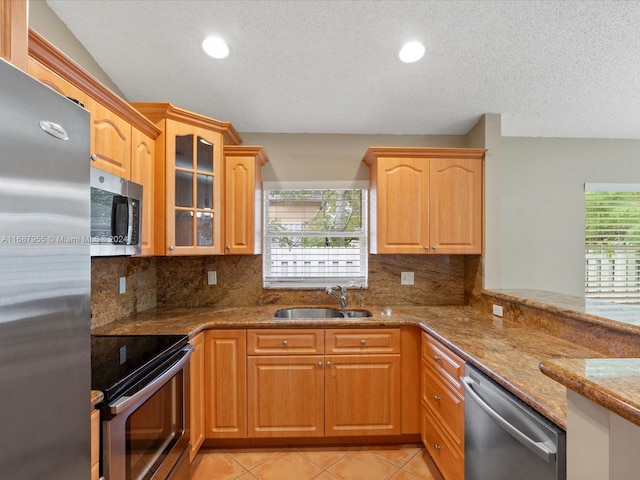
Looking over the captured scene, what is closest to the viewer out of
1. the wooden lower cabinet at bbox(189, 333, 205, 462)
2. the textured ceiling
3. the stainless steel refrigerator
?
the stainless steel refrigerator

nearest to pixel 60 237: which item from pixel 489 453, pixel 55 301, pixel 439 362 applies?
pixel 55 301

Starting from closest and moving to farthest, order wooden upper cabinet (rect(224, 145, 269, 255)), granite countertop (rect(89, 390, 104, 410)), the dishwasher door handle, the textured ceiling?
the dishwasher door handle, granite countertop (rect(89, 390, 104, 410)), the textured ceiling, wooden upper cabinet (rect(224, 145, 269, 255))

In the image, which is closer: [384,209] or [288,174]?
[384,209]

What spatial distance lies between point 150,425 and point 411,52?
98.8 inches

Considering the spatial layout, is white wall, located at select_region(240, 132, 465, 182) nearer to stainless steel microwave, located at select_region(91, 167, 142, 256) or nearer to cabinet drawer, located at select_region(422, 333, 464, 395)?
stainless steel microwave, located at select_region(91, 167, 142, 256)

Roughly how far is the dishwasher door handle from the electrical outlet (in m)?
1.41

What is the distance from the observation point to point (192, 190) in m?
2.30

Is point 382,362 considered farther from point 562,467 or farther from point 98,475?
point 98,475

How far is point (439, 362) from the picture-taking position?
1.88 metres

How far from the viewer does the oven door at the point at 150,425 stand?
117 cm

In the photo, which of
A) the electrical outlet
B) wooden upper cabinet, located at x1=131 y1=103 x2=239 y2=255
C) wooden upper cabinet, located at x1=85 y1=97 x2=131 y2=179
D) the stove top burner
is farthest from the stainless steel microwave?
the electrical outlet

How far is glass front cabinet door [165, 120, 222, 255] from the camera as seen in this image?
2193 millimetres

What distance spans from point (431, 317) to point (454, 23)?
1.89 meters

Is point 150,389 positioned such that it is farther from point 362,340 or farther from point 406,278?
point 406,278
